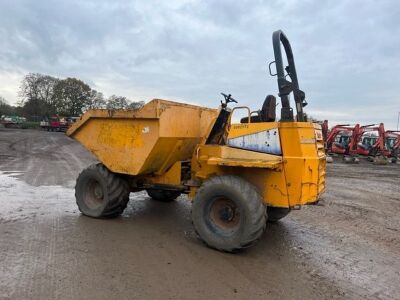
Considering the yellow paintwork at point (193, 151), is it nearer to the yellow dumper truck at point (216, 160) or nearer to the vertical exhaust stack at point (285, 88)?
the yellow dumper truck at point (216, 160)

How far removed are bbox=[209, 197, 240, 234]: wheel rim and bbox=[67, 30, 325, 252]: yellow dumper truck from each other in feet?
0.04

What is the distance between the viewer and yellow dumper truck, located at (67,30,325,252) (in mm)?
5023

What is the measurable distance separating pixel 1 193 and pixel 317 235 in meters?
6.14

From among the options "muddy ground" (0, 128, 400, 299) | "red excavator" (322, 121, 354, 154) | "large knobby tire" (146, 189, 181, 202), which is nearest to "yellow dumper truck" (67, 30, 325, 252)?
"muddy ground" (0, 128, 400, 299)

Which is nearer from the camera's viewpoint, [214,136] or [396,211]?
[214,136]

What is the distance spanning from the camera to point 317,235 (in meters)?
6.10

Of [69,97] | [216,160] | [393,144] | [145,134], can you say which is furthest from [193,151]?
[69,97]

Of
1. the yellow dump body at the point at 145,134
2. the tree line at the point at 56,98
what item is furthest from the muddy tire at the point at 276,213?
the tree line at the point at 56,98

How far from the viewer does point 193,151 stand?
258 inches

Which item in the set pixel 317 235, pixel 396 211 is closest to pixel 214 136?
pixel 317 235

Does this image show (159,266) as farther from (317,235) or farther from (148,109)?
(317,235)

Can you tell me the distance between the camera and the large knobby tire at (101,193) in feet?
21.1

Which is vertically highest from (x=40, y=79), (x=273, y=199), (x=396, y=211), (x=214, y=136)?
(x=40, y=79)

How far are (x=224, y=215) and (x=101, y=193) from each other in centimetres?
239
